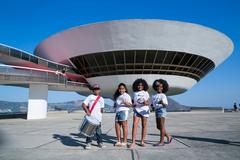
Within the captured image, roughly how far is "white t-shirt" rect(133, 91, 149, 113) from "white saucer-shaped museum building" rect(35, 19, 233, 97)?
24.1 m

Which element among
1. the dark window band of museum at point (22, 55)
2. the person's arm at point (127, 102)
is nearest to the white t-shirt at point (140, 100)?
the person's arm at point (127, 102)

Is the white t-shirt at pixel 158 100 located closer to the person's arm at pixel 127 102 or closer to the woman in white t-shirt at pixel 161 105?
the woman in white t-shirt at pixel 161 105

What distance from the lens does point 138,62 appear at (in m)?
32.0

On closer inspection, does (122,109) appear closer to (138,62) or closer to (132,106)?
(132,106)

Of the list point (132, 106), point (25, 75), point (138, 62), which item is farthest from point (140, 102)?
point (138, 62)

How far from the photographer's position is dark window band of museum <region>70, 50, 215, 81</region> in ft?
103

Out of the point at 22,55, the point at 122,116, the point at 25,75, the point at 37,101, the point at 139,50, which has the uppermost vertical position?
the point at 139,50

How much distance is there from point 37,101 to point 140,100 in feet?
58.0

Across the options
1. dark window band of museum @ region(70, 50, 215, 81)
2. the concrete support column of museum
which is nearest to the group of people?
the concrete support column of museum

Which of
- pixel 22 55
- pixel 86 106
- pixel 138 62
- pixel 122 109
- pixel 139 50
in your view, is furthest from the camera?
pixel 138 62

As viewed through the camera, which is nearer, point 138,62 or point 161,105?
point 161,105

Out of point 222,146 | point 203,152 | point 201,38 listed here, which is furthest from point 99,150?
point 201,38

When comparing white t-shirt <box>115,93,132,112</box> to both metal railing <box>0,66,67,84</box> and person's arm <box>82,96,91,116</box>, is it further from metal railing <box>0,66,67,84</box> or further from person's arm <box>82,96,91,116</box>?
metal railing <box>0,66,67,84</box>

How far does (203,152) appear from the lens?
17.0 feet
